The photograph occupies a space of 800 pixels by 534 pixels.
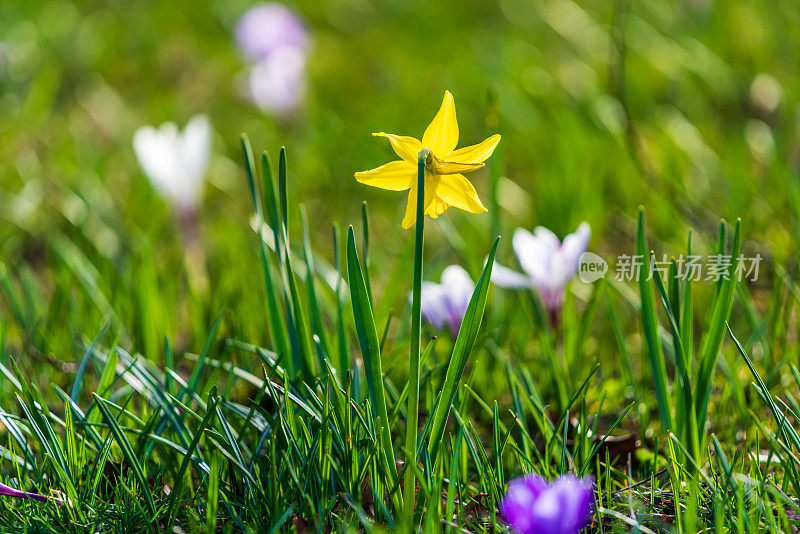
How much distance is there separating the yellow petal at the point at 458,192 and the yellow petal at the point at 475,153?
1.0 inches

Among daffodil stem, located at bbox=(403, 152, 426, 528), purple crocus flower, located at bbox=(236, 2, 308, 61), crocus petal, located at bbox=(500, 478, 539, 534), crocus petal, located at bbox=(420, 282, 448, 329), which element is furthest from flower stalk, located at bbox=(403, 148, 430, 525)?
purple crocus flower, located at bbox=(236, 2, 308, 61)

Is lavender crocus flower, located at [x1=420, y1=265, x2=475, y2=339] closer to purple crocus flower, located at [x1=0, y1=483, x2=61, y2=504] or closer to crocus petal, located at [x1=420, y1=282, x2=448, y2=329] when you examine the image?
crocus petal, located at [x1=420, y1=282, x2=448, y2=329]

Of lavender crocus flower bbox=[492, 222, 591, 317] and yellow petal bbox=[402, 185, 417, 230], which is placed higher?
yellow petal bbox=[402, 185, 417, 230]

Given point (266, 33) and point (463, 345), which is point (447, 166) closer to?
point (463, 345)

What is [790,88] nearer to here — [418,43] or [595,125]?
[595,125]

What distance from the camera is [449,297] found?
1397 millimetres

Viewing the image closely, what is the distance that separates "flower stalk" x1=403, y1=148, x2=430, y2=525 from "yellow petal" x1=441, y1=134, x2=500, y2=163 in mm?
32

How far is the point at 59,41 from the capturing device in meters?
3.42

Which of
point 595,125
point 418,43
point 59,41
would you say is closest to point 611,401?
point 595,125

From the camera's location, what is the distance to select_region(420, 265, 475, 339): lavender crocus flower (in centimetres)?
139

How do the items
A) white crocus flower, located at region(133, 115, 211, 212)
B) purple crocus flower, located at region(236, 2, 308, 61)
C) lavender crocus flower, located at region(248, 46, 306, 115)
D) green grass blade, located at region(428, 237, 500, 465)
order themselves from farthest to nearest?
purple crocus flower, located at region(236, 2, 308, 61) → lavender crocus flower, located at region(248, 46, 306, 115) → white crocus flower, located at region(133, 115, 211, 212) → green grass blade, located at region(428, 237, 500, 465)

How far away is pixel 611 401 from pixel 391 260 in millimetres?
810

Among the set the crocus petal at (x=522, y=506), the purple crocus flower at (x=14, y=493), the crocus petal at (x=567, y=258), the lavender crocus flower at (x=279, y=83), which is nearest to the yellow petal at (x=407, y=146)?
the crocus petal at (x=522, y=506)

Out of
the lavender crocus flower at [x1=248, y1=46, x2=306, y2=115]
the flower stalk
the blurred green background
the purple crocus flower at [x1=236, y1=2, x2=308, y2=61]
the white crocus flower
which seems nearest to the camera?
the flower stalk
